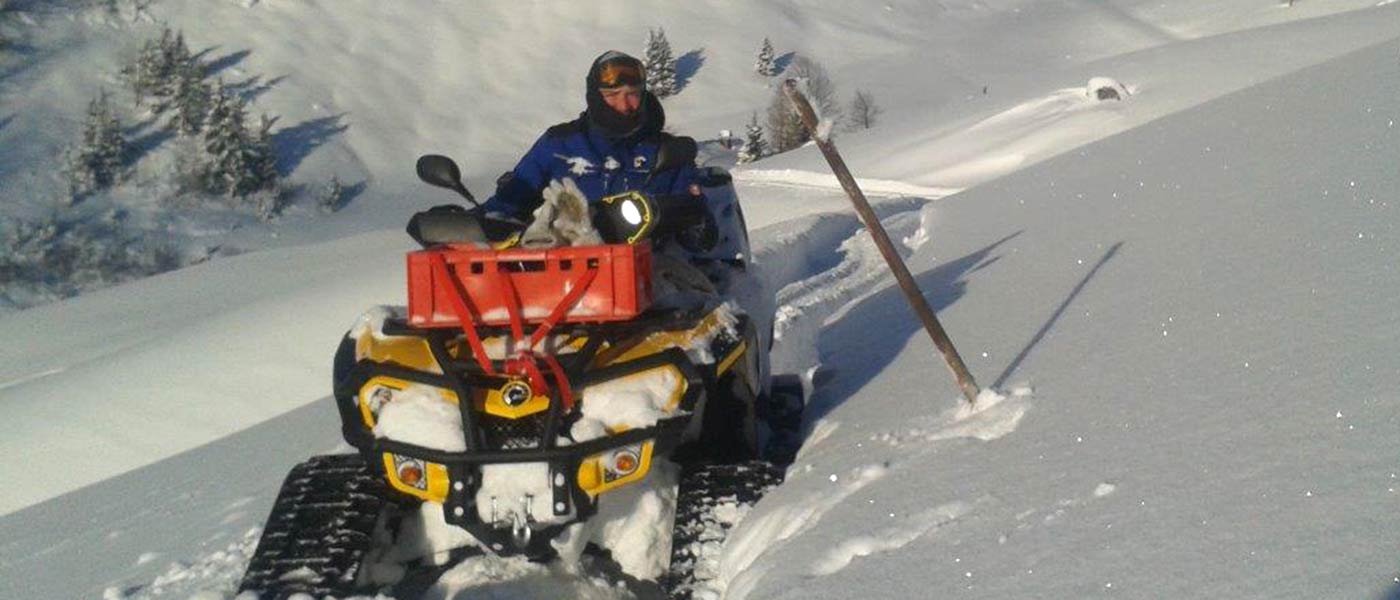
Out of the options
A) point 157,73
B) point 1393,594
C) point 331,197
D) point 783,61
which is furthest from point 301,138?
point 1393,594

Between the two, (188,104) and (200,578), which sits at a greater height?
(188,104)

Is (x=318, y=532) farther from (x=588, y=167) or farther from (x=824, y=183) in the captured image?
(x=824, y=183)

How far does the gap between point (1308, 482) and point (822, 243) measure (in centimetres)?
1294

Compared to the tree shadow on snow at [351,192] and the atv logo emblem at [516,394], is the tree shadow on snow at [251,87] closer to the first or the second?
the tree shadow on snow at [351,192]

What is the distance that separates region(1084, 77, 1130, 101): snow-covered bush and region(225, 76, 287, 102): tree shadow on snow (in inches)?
1375

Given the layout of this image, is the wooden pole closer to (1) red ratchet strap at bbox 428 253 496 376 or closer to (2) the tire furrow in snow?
(1) red ratchet strap at bbox 428 253 496 376

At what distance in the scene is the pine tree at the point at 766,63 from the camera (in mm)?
63656

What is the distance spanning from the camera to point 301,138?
50.3 metres

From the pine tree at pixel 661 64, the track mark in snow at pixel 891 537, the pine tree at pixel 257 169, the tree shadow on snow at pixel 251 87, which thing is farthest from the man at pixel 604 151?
the pine tree at pixel 661 64

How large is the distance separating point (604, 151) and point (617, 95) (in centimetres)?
26

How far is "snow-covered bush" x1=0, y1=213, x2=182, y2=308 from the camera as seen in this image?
34.7 metres

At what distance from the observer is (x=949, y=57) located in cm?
6644

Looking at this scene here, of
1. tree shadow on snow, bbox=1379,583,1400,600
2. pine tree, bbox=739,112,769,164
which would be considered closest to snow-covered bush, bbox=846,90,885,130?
pine tree, bbox=739,112,769,164

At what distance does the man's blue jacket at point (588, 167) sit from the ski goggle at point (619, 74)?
0.21 metres
